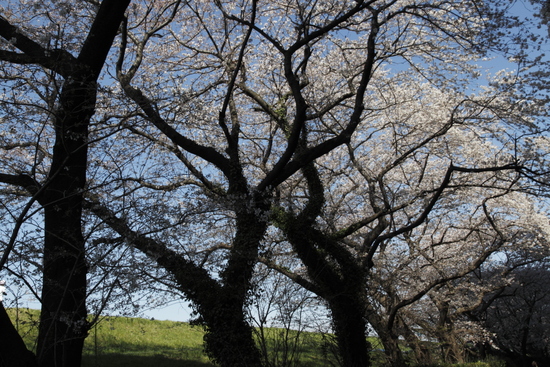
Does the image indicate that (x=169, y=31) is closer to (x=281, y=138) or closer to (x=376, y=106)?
(x=281, y=138)

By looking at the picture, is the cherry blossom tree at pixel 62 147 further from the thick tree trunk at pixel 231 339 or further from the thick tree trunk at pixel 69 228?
the thick tree trunk at pixel 231 339

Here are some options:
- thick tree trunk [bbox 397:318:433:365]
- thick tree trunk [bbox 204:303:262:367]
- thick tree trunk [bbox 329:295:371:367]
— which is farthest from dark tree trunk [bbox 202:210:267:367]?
thick tree trunk [bbox 397:318:433:365]

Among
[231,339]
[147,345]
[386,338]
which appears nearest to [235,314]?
[231,339]

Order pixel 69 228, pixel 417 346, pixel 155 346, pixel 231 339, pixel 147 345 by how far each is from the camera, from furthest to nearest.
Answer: pixel 155 346 < pixel 147 345 < pixel 417 346 < pixel 231 339 < pixel 69 228

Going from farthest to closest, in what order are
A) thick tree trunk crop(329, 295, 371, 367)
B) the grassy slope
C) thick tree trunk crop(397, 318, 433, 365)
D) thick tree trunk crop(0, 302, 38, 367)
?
1. thick tree trunk crop(397, 318, 433, 365)
2. the grassy slope
3. thick tree trunk crop(329, 295, 371, 367)
4. thick tree trunk crop(0, 302, 38, 367)

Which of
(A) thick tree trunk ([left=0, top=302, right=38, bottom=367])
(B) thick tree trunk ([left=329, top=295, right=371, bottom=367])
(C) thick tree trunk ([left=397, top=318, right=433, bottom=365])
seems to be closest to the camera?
(A) thick tree trunk ([left=0, top=302, right=38, bottom=367])

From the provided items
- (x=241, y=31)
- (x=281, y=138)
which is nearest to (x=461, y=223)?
(x=281, y=138)

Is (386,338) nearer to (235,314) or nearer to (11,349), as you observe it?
(235,314)

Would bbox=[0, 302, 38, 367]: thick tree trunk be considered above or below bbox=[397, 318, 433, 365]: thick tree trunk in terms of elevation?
above

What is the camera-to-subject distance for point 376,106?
514 inches

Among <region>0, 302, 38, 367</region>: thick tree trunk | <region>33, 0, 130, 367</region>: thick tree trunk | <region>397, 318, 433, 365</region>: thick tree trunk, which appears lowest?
<region>397, 318, 433, 365</region>: thick tree trunk

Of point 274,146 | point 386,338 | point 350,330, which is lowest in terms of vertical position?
point 386,338

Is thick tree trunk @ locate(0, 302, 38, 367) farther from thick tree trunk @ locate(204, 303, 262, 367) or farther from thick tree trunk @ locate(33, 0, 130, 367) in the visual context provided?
thick tree trunk @ locate(204, 303, 262, 367)

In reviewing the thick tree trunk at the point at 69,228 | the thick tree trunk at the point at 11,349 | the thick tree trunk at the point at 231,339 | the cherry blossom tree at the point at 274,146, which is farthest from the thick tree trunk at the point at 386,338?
the thick tree trunk at the point at 11,349
